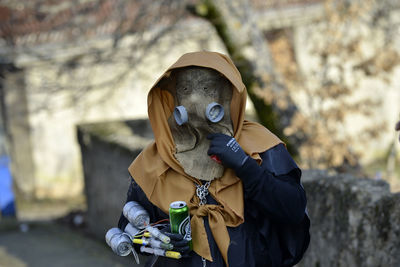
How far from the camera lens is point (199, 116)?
2.82 metres

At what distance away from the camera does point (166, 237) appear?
2.72m

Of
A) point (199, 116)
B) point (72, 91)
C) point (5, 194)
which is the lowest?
point (5, 194)

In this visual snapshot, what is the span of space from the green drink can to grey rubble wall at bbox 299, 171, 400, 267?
1641 mm

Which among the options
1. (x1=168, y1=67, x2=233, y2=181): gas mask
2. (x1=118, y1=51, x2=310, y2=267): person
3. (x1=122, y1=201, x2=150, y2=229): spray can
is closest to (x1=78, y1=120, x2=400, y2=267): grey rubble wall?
(x1=118, y1=51, x2=310, y2=267): person

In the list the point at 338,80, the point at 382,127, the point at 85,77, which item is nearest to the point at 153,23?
the point at 85,77

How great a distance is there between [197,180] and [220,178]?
0.11m

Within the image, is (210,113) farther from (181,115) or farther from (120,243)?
(120,243)

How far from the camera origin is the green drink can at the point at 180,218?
8.89ft

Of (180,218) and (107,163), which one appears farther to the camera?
(107,163)

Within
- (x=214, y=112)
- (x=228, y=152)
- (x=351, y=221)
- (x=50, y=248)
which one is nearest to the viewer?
(x=228, y=152)

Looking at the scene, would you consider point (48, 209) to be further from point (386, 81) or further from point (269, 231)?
point (269, 231)

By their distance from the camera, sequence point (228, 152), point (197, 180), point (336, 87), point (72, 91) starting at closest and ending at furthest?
point (228, 152) < point (197, 180) < point (336, 87) < point (72, 91)

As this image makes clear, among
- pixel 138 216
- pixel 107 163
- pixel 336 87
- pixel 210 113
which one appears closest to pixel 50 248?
pixel 107 163

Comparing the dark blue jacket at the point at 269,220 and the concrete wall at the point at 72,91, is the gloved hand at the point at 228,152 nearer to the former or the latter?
the dark blue jacket at the point at 269,220
